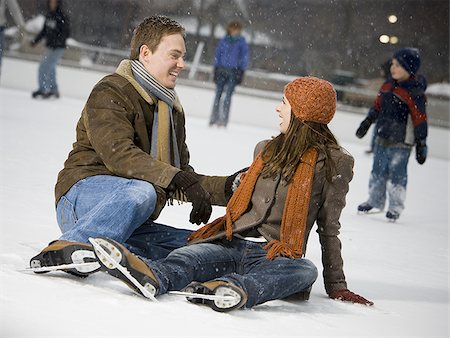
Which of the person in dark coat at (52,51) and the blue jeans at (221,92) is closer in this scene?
the blue jeans at (221,92)

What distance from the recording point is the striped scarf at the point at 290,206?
3.75 m

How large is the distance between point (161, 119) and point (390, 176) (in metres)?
3.80

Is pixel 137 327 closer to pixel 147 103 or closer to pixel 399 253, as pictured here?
pixel 147 103

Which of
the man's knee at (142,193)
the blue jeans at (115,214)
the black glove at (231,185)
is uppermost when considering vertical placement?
the black glove at (231,185)

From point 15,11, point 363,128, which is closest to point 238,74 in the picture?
point 363,128

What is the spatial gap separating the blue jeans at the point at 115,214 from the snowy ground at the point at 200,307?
0.17 metres

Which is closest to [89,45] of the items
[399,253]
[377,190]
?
[377,190]

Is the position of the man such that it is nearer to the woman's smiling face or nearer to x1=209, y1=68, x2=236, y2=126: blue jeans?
the woman's smiling face

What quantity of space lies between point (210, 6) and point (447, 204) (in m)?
13.5

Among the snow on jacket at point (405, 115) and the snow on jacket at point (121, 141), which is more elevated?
the snow on jacket at point (405, 115)

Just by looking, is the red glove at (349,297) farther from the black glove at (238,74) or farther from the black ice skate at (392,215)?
the black glove at (238,74)

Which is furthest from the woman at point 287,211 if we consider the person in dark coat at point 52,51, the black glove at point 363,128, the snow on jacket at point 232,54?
the person in dark coat at point 52,51

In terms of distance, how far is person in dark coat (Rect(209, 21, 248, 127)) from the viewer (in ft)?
47.8

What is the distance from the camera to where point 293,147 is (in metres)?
3.83
